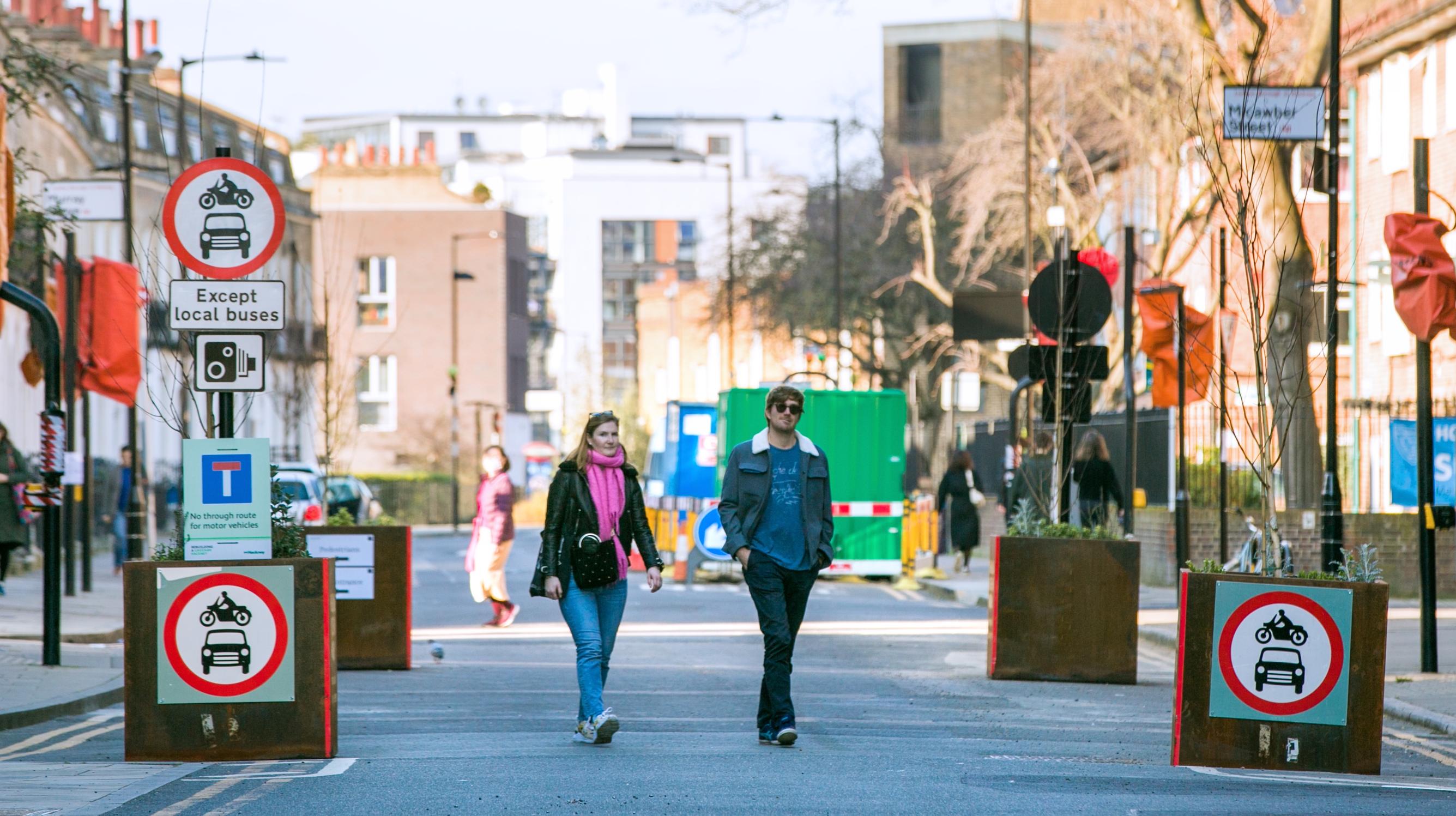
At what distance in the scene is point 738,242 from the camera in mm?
63969

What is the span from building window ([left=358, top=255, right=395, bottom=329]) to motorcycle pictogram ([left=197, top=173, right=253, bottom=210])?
238 ft

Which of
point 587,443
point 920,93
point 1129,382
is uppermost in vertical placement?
point 920,93

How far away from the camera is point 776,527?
1097 centimetres

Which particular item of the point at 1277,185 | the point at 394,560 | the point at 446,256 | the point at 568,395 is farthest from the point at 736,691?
the point at 568,395

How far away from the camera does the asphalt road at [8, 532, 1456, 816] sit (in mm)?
8773

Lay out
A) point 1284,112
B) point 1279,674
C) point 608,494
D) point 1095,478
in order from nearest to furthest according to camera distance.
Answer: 1. point 1279,674
2. point 608,494
3. point 1284,112
4. point 1095,478

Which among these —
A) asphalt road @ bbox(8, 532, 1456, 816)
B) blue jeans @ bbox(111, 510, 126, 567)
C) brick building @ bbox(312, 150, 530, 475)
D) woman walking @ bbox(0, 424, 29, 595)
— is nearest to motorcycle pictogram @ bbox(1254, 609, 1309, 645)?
asphalt road @ bbox(8, 532, 1456, 816)

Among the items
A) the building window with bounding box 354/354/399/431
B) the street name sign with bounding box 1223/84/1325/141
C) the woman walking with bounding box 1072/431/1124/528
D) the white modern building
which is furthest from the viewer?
the white modern building

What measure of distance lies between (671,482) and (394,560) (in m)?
14.5

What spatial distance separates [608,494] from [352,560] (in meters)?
4.98

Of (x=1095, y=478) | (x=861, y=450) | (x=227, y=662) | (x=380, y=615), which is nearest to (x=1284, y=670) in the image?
(x=227, y=662)

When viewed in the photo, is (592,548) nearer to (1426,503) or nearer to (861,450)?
(1426,503)

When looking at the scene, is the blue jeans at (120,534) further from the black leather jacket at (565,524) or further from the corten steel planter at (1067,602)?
the black leather jacket at (565,524)

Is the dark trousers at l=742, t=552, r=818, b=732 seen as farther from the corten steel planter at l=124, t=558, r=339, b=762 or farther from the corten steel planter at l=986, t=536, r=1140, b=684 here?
the corten steel planter at l=986, t=536, r=1140, b=684
